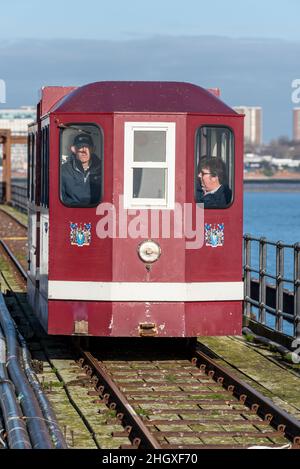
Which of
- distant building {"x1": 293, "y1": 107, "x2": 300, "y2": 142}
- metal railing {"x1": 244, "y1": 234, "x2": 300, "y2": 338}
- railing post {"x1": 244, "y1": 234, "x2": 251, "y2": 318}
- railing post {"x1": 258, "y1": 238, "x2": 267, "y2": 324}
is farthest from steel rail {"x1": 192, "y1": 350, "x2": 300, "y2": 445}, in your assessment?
distant building {"x1": 293, "y1": 107, "x2": 300, "y2": 142}

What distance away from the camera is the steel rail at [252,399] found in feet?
33.9

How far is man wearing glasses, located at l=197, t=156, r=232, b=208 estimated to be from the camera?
13531 mm

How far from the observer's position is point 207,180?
13570 mm

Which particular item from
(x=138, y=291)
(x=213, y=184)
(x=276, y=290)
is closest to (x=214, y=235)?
(x=213, y=184)

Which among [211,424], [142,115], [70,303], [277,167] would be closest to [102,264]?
[70,303]

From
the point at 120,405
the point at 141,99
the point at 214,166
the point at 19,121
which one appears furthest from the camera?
the point at 19,121

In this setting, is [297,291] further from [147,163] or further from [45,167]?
[45,167]

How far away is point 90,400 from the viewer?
11961mm

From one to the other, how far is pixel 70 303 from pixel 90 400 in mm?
1793

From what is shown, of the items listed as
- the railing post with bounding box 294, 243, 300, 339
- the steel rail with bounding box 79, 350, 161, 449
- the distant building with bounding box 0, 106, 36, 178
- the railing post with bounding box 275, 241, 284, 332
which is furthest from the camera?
the distant building with bounding box 0, 106, 36, 178

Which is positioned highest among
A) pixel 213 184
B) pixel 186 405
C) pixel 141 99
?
pixel 141 99

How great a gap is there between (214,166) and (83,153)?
141cm

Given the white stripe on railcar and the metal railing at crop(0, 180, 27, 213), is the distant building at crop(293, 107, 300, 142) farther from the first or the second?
the white stripe on railcar
